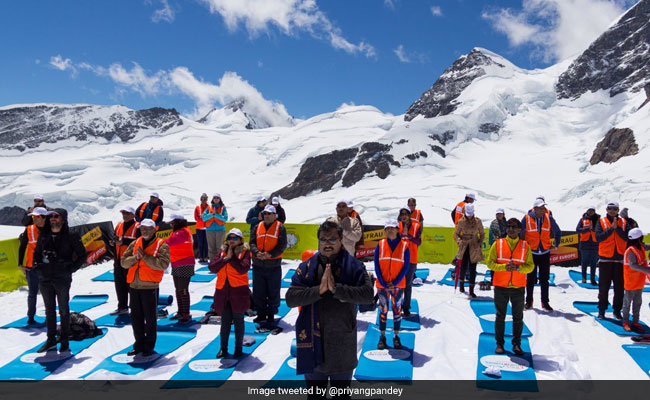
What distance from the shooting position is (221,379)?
4.85 metres

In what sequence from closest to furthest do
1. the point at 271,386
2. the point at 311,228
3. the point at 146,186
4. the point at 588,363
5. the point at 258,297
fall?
1. the point at 271,386
2. the point at 588,363
3. the point at 258,297
4. the point at 311,228
5. the point at 146,186

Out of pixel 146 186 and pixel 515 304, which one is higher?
pixel 146 186

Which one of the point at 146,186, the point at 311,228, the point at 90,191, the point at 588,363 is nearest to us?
the point at 588,363

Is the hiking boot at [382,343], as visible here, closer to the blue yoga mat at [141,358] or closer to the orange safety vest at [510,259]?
the orange safety vest at [510,259]

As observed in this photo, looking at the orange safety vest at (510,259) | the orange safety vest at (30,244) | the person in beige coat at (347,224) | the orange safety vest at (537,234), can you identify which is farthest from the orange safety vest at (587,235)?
the orange safety vest at (30,244)

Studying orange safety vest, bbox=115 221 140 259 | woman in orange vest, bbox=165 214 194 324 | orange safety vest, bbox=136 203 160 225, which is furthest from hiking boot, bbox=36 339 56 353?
orange safety vest, bbox=136 203 160 225

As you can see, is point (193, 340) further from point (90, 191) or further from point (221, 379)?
point (90, 191)

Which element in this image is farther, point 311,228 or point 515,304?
point 311,228

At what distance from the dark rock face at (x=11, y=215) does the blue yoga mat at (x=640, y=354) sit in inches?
2505

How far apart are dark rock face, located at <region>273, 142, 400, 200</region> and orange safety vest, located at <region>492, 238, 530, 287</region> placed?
153ft

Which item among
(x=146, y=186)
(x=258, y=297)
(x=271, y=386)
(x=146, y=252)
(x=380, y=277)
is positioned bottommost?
(x=271, y=386)

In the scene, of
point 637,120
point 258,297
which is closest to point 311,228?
point 258,297

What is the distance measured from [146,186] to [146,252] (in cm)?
5977

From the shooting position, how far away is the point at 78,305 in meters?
8.05
